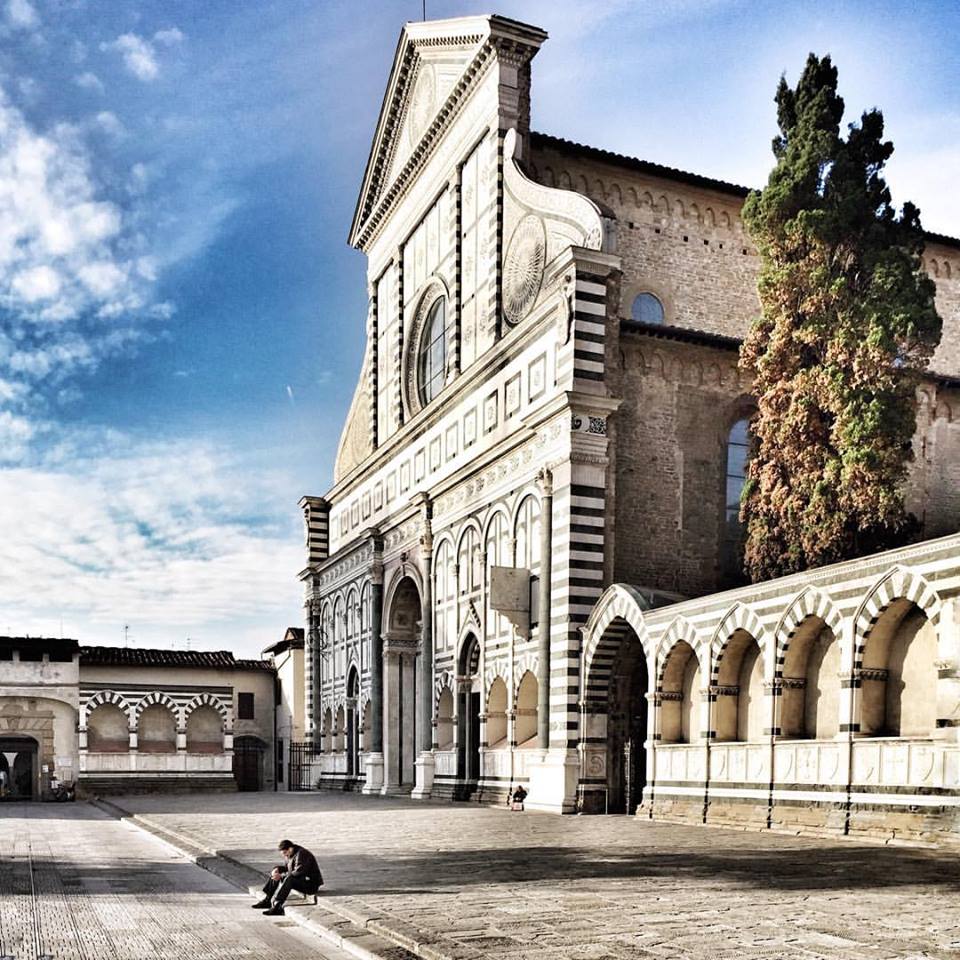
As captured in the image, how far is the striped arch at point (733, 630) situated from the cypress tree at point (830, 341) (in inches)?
118

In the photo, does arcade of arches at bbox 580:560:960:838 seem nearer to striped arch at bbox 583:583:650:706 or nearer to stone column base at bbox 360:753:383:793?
striped arch at bbox 583:583:650:706

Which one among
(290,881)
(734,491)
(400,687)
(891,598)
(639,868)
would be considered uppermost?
(734,491)

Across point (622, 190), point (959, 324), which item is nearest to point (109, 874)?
point (622, 190)

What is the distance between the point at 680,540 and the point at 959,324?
42.6 feet

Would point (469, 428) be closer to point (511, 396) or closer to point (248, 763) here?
point (511, 396)

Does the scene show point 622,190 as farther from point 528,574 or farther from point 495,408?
point 528,574

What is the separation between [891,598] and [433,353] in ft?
71.3

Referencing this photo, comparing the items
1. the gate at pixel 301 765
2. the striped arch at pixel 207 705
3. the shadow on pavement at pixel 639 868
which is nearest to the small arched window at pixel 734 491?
the shadow on pavement at pixel 639 868

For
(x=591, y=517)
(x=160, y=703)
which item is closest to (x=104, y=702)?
(x=160, y=703)

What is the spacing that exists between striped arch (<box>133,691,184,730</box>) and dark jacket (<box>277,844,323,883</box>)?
37.5 metres

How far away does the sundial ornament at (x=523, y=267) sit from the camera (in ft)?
Answer: 91.6

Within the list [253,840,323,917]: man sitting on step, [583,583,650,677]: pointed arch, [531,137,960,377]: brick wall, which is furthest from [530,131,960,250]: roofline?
[253,840,323,917]: man sitting on step

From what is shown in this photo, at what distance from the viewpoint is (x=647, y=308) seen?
29.5 m

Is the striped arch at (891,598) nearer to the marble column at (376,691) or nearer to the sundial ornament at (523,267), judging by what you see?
the sundial ornament at (523,267)
